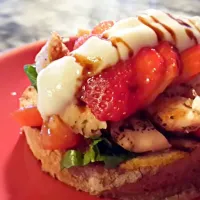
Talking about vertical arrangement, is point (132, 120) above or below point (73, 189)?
above

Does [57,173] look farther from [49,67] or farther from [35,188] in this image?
[49,67]

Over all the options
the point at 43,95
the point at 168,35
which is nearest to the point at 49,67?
the point at 43,95

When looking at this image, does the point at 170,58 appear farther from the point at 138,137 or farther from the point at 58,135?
the point at 58,135

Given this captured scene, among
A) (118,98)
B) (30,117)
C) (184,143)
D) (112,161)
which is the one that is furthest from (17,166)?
(184,143)

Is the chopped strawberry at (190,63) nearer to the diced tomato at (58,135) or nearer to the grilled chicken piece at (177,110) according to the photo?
the grilled chicken piece at (177,110)

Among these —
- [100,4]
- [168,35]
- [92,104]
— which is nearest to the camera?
[92,104]

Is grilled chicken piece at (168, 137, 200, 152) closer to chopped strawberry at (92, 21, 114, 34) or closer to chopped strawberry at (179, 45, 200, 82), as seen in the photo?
chopped strawberry at (179, 45, 200, 82)
